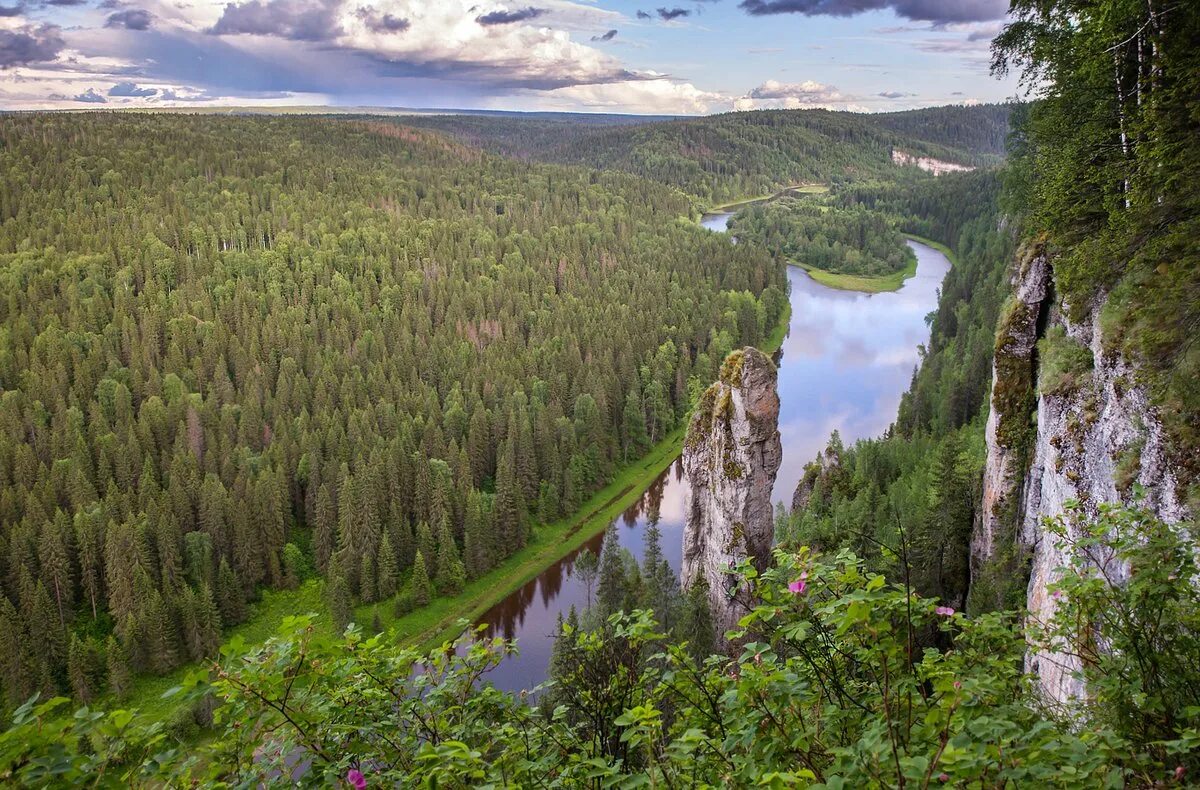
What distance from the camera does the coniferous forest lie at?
17.5ft

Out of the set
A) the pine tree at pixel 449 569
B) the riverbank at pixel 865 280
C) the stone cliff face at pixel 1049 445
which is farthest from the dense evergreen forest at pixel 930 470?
the pine tree at pixel 449 569

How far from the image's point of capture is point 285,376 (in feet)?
226

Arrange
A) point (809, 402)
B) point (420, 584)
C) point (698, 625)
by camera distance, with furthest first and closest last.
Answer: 1. point (809, 402)
2. point (420, 584)
3. point (698, 625)

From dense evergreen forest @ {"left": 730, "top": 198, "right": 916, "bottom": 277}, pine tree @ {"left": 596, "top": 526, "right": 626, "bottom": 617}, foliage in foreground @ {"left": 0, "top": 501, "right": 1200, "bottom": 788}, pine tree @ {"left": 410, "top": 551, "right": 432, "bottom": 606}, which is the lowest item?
pine tree @ {"left": 410, "top": 551, "right": 432, "bottom": 606}

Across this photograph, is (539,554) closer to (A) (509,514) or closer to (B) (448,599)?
(A) (509,514)

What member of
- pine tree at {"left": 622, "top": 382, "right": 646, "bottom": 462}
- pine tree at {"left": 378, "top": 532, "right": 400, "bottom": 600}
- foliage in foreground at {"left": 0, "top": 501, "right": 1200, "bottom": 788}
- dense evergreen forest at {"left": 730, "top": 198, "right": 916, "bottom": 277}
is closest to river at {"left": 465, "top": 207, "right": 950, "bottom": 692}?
pine tree at {"left": 622, "top": 382, "right": 646, "bottom": 462}

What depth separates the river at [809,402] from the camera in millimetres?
44812

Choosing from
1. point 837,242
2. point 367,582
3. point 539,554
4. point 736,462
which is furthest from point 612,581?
point 837,242

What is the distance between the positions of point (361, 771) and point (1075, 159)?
707 inches

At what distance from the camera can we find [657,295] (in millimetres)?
99250

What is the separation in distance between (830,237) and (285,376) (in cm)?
11284

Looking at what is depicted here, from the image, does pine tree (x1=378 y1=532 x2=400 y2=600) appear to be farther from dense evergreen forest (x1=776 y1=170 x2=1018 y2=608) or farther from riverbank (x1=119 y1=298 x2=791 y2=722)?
dense evergreen forest (x1=776 y1=170 x2=1018 y2=608)

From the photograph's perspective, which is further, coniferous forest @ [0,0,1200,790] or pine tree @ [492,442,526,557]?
pine tree @ [492,442,526,557]

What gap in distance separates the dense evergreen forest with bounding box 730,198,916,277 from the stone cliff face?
11210cm
